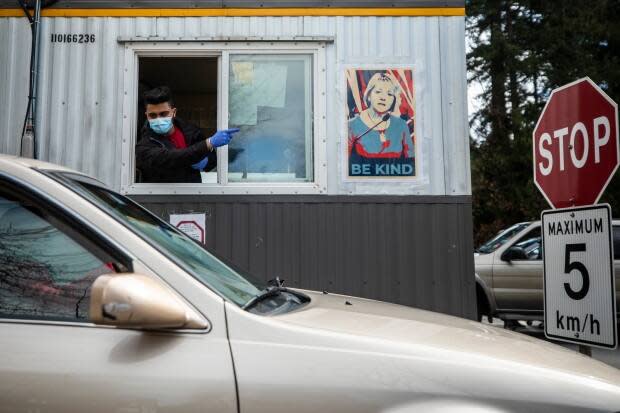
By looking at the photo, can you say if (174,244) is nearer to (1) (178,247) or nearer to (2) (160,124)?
(1) (178,247)

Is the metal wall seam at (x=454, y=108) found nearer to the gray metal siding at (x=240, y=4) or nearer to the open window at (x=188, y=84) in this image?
the gray metal siding at (x=240, y=4)

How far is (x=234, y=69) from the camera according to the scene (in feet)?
18.9

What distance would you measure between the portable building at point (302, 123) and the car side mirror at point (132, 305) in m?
3.53

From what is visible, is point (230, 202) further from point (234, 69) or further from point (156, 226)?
point (156, 226)

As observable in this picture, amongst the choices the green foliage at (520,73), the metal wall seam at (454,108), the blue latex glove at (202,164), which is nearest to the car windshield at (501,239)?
the metal wall seam at (454,108)

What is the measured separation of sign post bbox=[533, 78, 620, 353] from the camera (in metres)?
3.33

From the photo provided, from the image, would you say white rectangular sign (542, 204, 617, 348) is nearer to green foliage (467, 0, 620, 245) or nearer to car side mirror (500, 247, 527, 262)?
car side mirror (500, 247, 527, 262)

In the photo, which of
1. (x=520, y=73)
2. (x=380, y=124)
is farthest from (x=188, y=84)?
(x=520, y=73)

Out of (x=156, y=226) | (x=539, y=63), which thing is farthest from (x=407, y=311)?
(x=539, y=63)

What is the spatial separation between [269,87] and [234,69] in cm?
38

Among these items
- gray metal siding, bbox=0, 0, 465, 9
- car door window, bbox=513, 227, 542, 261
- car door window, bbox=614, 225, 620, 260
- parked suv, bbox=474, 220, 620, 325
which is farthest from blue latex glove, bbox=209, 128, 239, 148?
car door window, bbox=614, 225, 620, 260

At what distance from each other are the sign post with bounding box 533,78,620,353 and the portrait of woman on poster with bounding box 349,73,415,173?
168 centimetres

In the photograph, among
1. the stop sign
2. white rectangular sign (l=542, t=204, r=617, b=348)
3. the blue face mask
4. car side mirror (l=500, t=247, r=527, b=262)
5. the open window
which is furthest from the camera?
car side mirror (l=500, t=247, r=527, b=262)

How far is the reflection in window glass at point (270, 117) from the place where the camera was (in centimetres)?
574
